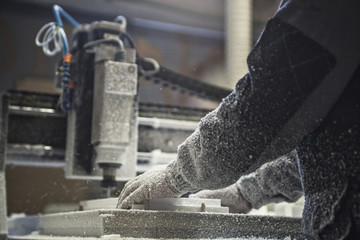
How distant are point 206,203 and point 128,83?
57 cm

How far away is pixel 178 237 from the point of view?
0.93m

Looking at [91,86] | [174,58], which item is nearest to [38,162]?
[91,86]

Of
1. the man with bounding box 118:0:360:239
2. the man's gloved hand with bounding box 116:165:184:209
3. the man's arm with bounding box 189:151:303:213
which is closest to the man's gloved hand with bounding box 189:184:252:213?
the man's arm with bounding box 189:151:303:213

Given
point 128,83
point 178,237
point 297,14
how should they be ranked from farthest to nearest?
point 128,83, point 178,237, point 297,14

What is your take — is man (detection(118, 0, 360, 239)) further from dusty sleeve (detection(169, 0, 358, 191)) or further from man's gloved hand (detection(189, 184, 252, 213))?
man's gloved hand (detection(189, 184, 252, 213))

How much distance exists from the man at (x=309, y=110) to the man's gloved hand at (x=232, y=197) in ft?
1.59

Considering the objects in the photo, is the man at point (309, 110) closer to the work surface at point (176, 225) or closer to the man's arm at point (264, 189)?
the work surface at point (176, 225)

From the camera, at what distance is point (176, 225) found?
92 cm

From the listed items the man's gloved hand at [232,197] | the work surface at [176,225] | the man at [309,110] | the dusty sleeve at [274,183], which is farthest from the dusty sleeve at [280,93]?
the man's gloved hand at [232,197]

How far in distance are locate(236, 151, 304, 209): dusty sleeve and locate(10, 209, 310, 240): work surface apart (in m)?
0.22

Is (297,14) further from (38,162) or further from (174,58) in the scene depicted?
(174,58)

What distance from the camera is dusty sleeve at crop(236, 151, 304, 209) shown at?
1243mm

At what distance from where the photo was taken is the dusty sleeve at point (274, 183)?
124cm

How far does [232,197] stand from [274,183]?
0.14 meters
